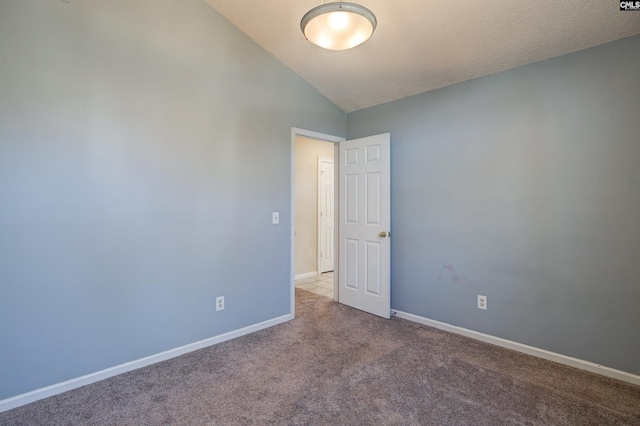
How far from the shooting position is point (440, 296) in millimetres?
3176

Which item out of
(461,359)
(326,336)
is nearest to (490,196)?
(461,359)

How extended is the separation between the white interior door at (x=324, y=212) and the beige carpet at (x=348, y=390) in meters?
2.84

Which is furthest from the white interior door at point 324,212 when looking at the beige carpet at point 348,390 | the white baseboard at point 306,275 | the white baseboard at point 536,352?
the beige carpet at point 348,390

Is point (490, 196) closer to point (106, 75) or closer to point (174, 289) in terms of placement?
point (174, 289)

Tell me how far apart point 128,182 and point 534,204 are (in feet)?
10.7

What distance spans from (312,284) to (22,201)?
12.1 ft

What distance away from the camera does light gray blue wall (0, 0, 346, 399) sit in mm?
1961

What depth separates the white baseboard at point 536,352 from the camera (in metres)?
2.21

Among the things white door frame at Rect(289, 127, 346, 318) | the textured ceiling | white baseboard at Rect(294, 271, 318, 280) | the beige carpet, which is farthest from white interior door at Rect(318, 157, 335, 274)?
the beige carpet

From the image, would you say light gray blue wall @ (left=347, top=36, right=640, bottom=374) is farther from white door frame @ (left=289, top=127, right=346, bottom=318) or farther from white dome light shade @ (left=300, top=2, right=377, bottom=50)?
white dome light shade @ (left=300, top=2, right=377, bottom=50)

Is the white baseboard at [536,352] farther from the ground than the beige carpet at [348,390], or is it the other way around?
the white baseboard at [536,352]

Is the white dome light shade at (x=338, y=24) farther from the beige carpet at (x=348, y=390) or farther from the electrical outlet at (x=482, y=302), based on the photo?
the electrical outlet at (x=482, y=302)

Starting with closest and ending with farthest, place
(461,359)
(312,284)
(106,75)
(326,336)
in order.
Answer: (106,75)
(461,359)
(326,336)
(312,284)

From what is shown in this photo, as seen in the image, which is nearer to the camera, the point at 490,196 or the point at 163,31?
the point at 163,31
